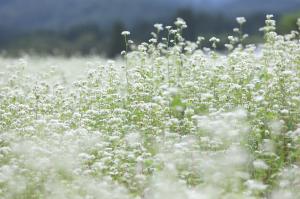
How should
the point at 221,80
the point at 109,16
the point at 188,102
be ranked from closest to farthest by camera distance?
the point at 188,102 < the point at 221,80 < the point at 109,16

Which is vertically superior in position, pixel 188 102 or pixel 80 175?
pixel 188 102

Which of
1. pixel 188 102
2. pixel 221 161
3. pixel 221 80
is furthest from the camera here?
pixel 221 80

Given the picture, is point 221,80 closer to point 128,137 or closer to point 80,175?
point 128,137

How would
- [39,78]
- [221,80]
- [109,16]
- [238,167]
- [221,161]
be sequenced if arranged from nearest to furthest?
[221,161] → [238,167] → [221,80] → [39,78] → [109,16]

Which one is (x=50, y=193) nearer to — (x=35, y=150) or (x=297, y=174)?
(x=35, y=150)

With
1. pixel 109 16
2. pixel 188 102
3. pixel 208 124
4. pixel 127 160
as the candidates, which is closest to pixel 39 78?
pixel 188 102

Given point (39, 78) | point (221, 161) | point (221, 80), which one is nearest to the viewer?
point (221, 161)

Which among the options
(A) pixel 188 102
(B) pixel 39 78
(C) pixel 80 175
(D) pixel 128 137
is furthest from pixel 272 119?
(B) pixel 39 78

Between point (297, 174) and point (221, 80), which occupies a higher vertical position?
point (221, 80)

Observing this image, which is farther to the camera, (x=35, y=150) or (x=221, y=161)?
(x=35, y=150)
